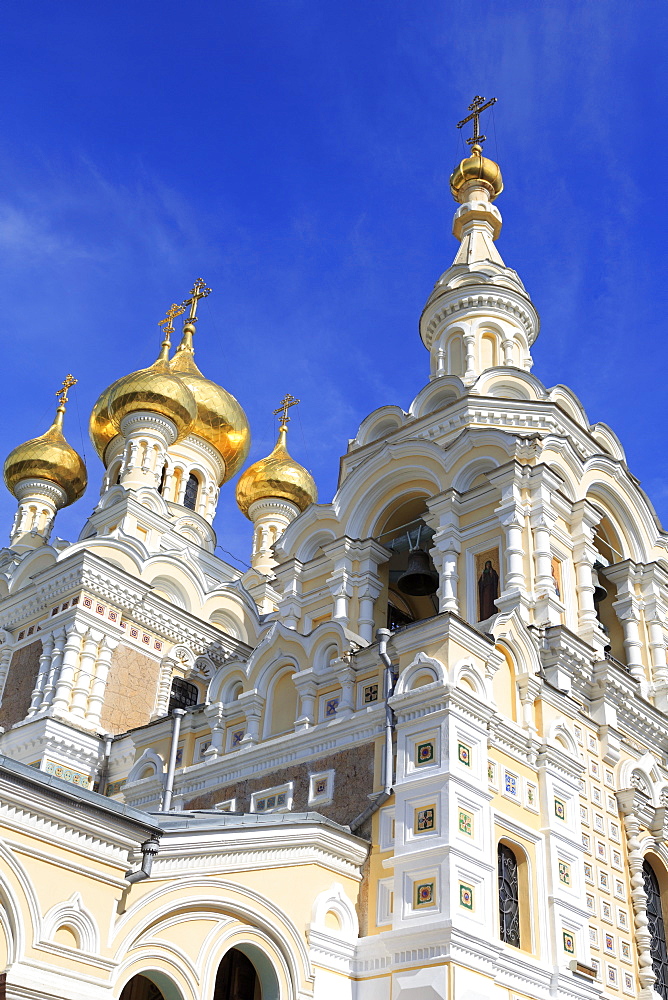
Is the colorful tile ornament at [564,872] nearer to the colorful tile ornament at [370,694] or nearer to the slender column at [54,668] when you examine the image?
the colorful tile ornament at [370,694]

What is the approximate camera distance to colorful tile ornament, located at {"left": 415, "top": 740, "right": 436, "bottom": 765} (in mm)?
7996

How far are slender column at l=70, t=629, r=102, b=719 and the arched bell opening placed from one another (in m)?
3.48

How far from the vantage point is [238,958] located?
7762 mm

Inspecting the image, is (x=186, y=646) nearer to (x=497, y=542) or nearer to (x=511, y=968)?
(x=497, y=542)

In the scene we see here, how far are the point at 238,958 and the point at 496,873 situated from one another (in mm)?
1915

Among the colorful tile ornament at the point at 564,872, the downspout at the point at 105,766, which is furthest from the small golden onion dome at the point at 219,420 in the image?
the colorful tile ornament at the point at 564,872

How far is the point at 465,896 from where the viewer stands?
7434mm

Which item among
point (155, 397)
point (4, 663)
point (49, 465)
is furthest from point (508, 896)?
point (49, 465)

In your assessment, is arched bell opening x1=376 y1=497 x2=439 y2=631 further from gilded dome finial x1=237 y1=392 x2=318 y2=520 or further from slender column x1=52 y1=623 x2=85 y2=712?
gilded dome finial x1=237 y1=392 x2=318 y2=520

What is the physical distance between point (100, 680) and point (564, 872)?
244 inches

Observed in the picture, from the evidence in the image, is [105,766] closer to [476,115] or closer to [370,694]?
[370,694]

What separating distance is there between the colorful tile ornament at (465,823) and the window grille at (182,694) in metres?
6.45

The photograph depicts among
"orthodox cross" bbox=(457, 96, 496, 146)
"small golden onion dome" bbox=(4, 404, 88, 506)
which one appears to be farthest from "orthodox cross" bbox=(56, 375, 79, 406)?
"orthodox cross" bbox=(457, 96, 496, 146)

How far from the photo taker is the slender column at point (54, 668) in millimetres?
12461
